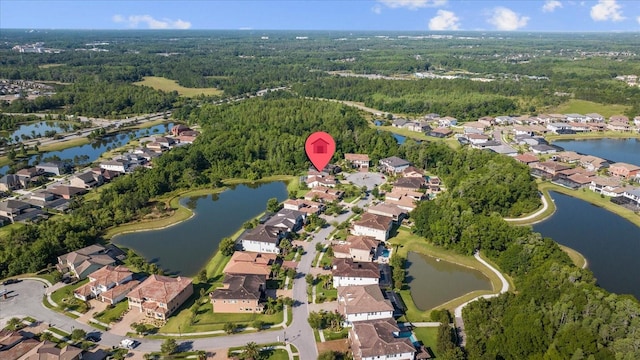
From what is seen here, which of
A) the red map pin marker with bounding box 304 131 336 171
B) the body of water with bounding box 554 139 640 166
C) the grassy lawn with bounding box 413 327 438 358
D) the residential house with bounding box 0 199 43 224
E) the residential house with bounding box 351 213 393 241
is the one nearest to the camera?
the grassy lawn with bounding box 413 327 438 358

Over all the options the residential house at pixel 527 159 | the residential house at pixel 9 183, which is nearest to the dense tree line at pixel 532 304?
the residential house at pixel 527 159

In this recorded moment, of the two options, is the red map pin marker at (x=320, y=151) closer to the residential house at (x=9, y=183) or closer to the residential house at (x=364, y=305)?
the residential house at (x=364, y=305)

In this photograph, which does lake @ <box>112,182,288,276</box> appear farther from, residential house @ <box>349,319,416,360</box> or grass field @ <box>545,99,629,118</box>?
grass field @ <box>545,99,629,118</box>

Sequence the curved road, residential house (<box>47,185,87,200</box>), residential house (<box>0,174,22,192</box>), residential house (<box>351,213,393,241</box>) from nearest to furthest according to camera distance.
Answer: the curved road → residential house (<box>351,213,393,241</box>) → residential house (<box>47,185,87,200</box>) → residential house (<box>0,174,22,192</box>)

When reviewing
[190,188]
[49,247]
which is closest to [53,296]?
[49,247]

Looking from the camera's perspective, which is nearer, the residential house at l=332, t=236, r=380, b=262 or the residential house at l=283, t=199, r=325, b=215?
the residential house at l=332, t=236, r=380, b=262

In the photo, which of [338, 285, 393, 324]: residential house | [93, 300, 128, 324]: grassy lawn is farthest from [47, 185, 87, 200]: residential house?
[338, 285, 393, 324]: residential house
